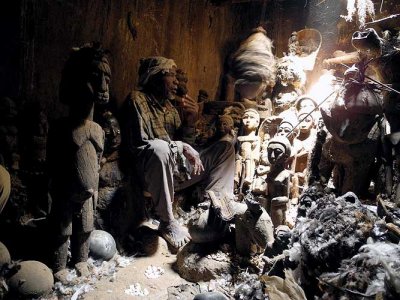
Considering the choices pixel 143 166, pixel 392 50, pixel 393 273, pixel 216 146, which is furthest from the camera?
pixel 216 146

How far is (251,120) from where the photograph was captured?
5859mm

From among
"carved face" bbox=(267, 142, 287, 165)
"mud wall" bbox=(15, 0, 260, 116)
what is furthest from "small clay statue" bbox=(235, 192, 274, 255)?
"mud wall" bbox=(15, 0, 260, 116)

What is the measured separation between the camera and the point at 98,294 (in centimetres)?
342

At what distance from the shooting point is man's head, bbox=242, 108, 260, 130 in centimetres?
585

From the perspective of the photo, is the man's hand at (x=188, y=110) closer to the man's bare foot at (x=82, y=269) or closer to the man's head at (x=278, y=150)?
the man's head at (x=278, y=150)

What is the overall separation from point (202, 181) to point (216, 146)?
1.96ft

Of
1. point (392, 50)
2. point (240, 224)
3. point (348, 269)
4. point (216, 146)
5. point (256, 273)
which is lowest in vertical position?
point (256, 273)

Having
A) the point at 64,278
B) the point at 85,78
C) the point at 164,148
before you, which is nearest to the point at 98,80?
the point at 85,78

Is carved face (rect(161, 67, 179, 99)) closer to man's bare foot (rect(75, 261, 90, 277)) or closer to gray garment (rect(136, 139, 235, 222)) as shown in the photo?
gray garment (rect(136, 139, 235, 222))

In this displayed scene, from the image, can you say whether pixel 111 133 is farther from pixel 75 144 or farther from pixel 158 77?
pixel 75 144

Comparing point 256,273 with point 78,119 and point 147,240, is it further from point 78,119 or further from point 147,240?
point 78,119

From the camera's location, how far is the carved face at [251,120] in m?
5.84

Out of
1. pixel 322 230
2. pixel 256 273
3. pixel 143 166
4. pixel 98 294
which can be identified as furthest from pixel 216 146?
pixel 322 230

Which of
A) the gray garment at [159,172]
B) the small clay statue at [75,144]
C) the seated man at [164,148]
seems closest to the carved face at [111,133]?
the seated man at [164,148]
